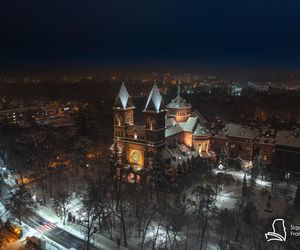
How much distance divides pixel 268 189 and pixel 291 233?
1697 centimetres

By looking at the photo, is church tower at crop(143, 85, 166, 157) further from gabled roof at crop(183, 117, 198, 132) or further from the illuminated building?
gabled roof at crop(183, 117, 198, 132)

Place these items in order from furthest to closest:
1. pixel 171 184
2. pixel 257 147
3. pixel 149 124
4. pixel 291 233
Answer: pixel 257 147
pixel 149 124
pixel 171 184
pixel 291 233

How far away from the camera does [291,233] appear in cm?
3036

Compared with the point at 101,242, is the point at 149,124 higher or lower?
higher

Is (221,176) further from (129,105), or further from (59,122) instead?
(59,122)

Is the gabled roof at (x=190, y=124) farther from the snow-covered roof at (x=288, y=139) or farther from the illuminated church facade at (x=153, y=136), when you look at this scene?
the snow-covered roof at (x=288, y=139)

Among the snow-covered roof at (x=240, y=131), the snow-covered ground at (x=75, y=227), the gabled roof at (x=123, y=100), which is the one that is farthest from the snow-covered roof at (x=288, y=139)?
the snow-covered ground at (x=75, y=227)

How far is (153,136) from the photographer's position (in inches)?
1929

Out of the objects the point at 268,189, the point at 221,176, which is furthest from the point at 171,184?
the point at 268,189

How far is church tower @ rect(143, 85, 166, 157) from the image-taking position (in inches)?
1907

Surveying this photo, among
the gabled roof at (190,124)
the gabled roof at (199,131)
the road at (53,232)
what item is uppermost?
the gabled roof at (190,124)

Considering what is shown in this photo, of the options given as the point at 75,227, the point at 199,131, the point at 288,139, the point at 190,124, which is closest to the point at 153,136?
the point at 190,124

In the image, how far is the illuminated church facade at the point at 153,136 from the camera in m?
48.9

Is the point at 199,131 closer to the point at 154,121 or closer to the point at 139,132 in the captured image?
the point at 154,121
